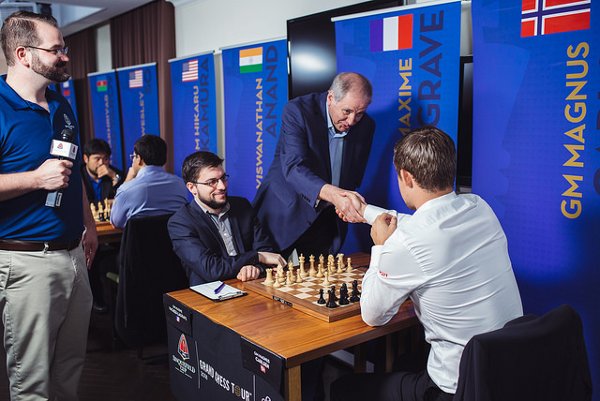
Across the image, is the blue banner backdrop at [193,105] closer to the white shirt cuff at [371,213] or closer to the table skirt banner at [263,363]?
the white shirt cuff at [371,213]

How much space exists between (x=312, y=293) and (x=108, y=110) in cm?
567

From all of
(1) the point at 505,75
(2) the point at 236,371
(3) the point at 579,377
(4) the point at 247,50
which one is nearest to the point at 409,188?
(3) the point at 579,377

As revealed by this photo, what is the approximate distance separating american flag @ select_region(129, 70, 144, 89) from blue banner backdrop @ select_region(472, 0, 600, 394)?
4366 mm

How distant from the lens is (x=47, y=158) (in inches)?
79.3

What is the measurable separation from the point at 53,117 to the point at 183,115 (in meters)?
3.40

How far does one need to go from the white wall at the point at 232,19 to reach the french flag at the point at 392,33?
0.68 m

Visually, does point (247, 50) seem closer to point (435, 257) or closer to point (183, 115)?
point (183, 115)

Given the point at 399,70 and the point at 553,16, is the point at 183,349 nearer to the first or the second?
the point at 399,70

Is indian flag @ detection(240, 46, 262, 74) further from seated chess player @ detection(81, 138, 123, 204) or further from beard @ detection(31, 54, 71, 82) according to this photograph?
beard @ detection(31, 54, 71, 82)

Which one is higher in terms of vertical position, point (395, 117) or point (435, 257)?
point (395, 117)

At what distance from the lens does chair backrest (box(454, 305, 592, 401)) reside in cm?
129

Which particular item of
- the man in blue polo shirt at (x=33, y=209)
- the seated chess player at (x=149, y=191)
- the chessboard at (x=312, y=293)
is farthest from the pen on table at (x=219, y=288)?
the seated chess player at (x=149, y=191)

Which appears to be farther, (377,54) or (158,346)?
(158,346)

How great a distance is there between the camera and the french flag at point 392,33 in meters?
3.02
